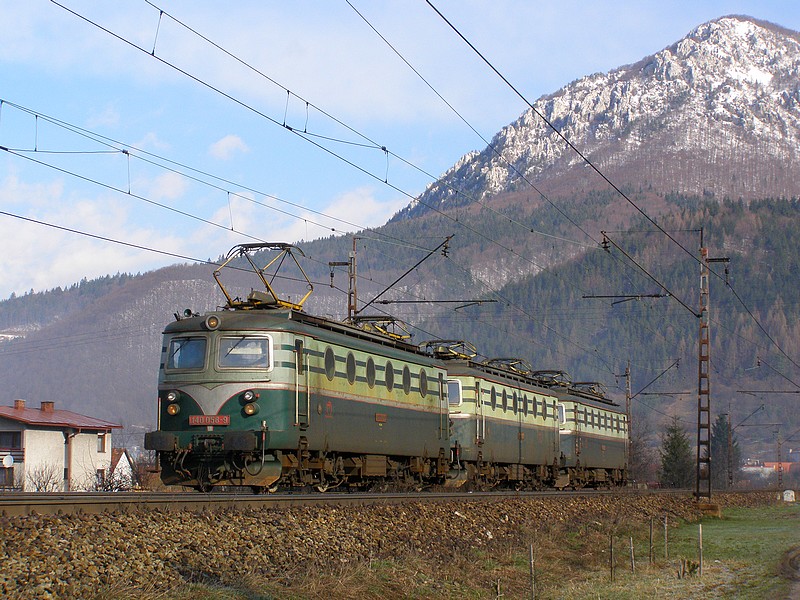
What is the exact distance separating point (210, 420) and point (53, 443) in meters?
44.2

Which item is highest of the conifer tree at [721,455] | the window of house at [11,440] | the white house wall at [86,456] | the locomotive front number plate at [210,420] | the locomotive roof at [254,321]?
the locomotive roof at [254,321]

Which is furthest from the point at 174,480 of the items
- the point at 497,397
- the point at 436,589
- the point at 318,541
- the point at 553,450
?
the point at 553,450

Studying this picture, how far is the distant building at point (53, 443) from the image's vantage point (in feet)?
202

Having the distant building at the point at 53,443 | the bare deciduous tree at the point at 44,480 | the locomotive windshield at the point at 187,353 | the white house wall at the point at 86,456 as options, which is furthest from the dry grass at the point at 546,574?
the white house wall at the point at 86,456

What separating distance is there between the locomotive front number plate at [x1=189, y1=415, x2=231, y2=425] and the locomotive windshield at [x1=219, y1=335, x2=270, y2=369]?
46.2 inches

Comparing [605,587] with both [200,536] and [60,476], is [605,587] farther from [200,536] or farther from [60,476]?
[60,476]

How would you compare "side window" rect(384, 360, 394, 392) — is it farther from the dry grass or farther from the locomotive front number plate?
the locomotive front number plate

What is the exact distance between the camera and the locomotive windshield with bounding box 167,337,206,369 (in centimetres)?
2400

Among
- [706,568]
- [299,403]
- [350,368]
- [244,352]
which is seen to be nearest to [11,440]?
[350,368]

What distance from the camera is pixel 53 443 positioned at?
210ft

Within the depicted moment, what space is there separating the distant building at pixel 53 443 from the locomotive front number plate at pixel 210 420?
3840 cm

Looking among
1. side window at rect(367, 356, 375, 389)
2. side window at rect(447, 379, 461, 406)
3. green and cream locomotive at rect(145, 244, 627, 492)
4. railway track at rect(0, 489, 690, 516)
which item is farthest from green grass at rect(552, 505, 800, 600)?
side window at rect(447, 379, 461, 406)

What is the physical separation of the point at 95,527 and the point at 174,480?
8.85 metres

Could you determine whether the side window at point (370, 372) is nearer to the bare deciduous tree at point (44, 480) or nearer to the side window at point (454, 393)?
the side window at point (454, 393)
